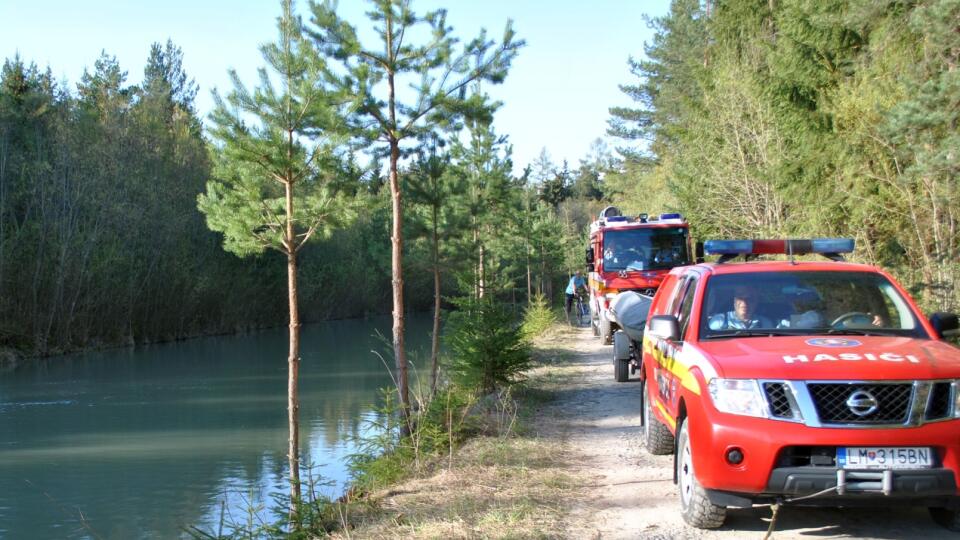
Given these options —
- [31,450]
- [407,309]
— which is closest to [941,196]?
[31,450]

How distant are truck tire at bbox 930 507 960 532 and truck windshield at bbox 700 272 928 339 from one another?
1.19 m

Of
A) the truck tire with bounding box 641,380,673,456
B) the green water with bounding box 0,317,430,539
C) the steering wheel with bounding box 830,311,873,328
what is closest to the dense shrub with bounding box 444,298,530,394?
the green water with bounding box 0,317,430,539

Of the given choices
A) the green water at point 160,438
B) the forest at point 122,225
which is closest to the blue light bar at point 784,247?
the green water at point 160,438

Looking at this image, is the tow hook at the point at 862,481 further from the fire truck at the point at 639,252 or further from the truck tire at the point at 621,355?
the fire truck at the point at 639,252

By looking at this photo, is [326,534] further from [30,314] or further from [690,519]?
[30,314]

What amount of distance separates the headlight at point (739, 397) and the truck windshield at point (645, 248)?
1243 centimetres

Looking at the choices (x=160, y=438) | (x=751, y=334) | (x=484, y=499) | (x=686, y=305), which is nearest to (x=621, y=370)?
(x=686, y=305)

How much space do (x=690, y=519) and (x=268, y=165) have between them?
25.4 feet

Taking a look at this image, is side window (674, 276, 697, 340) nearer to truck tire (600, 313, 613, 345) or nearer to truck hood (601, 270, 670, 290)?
truck hood (601, 270, 670, 290)

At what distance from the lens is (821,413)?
516 cm

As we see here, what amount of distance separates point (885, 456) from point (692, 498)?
125 cm

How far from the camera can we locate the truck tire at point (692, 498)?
18.6 feet

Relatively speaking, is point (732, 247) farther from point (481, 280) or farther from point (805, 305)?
point (481, 280)

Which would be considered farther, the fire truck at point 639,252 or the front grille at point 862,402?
the fire truck at point 639,252
